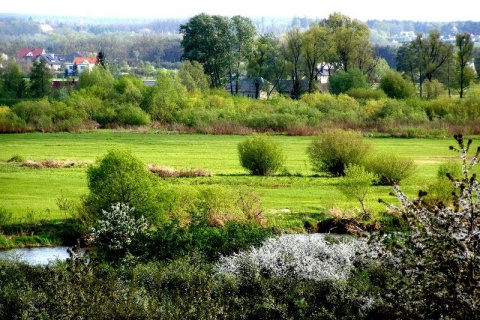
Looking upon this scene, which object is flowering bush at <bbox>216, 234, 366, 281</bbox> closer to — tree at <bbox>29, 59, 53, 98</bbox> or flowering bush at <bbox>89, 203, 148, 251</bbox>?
flowering bush at <bbox>89, 203, 148, 251</bbox>

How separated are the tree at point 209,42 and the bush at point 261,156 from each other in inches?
1816

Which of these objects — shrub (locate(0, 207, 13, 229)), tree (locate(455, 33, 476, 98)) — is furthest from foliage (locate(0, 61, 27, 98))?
shrub (locate(0, 207, 13, 229))

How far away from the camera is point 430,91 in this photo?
7344 centimetres

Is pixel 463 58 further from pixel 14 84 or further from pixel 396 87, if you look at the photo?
pixel 14 84

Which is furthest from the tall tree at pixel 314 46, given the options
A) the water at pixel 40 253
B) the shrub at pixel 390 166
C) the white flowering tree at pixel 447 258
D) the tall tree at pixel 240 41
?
the white flowering tree at pixel 447 258

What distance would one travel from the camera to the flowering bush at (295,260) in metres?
17.4

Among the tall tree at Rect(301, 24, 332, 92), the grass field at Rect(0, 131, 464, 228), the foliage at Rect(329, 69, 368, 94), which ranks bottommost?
the grass field at Rect(0, 131, 464, 228)

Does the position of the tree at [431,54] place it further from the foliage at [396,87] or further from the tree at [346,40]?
the tree at [346,40]

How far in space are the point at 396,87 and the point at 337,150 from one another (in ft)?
131

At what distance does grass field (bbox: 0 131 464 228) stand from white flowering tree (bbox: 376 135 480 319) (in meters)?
15.0

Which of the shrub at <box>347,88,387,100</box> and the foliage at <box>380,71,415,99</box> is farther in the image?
the foliage at <box>380,71,415,99</box>

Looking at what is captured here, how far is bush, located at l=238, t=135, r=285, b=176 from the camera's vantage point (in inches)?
1410

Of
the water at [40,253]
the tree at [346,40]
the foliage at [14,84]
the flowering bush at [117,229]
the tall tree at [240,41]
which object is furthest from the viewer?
the tall tree at [240,41]

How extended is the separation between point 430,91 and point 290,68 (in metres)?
16.2
